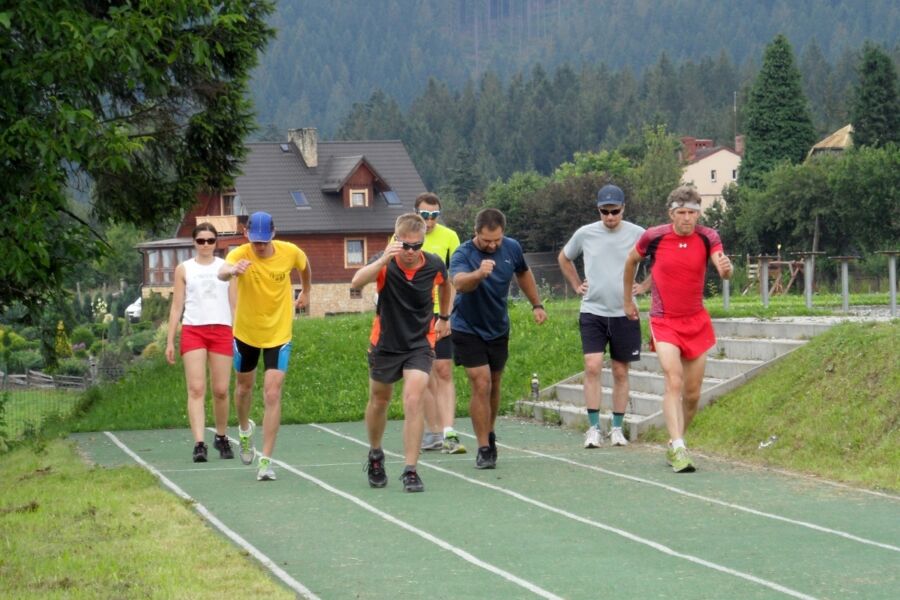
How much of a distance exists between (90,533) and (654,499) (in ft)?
11.8

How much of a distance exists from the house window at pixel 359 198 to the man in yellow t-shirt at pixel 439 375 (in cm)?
6655

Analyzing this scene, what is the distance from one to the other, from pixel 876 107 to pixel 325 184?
3171cm

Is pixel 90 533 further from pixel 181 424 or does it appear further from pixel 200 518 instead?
pixel 181 424

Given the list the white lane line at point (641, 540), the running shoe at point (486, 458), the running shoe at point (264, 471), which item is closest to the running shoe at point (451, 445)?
the white lane line at point (641, 540)

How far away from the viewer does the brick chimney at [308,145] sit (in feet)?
267

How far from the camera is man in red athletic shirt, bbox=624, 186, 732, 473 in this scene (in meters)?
11.6

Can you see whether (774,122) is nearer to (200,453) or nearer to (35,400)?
(35,400)

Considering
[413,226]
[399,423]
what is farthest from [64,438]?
[413,226]

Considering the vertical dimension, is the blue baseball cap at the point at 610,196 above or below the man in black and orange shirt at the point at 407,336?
above

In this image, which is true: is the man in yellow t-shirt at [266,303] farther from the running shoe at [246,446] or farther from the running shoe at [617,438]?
the running shoe at [617,438]

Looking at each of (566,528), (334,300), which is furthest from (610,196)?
(334,300)

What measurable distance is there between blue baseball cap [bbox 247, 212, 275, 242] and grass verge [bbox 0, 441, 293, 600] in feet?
6.41

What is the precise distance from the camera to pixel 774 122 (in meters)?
104

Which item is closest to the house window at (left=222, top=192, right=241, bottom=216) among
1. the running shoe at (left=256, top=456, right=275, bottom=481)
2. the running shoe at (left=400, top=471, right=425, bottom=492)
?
the running shoe at (left=256, top=456, right=275, bottom=481)
